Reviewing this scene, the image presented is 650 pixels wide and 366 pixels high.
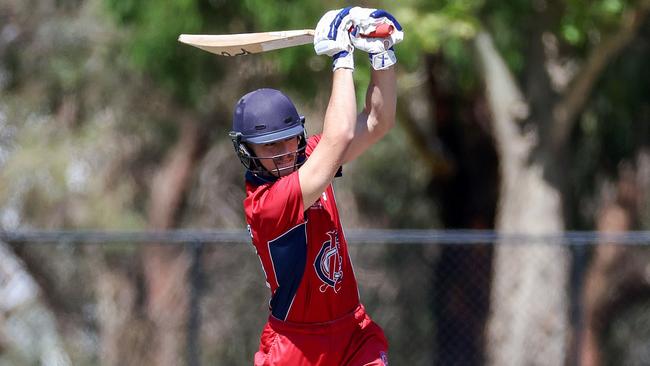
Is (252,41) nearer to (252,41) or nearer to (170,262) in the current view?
(252,41)

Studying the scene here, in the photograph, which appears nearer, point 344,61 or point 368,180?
point 344,61

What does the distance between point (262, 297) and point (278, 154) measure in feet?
22.4

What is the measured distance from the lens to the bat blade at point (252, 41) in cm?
460

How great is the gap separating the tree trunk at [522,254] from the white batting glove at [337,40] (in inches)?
225

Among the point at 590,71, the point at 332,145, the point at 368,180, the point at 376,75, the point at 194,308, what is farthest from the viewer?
the point at 368,180

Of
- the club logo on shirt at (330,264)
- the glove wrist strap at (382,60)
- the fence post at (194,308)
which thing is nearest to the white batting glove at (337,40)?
the glove wrist strap at (382,60)

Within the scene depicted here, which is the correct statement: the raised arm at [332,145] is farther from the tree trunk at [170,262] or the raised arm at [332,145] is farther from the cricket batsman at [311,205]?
the tree trunk at [170,262]

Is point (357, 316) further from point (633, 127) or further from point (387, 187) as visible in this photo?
point (387, 187)

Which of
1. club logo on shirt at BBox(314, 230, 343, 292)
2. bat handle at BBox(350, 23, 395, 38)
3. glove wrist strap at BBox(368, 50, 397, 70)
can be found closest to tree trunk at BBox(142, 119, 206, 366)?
club logo on shirt at BBox(314, 230, 343, 292)

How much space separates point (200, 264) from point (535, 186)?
154 inches

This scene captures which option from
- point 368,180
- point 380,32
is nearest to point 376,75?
point 380,32

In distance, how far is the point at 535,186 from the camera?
11320mm

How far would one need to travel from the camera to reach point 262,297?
11039 mm

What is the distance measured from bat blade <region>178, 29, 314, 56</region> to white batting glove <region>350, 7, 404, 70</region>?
0.82ft
